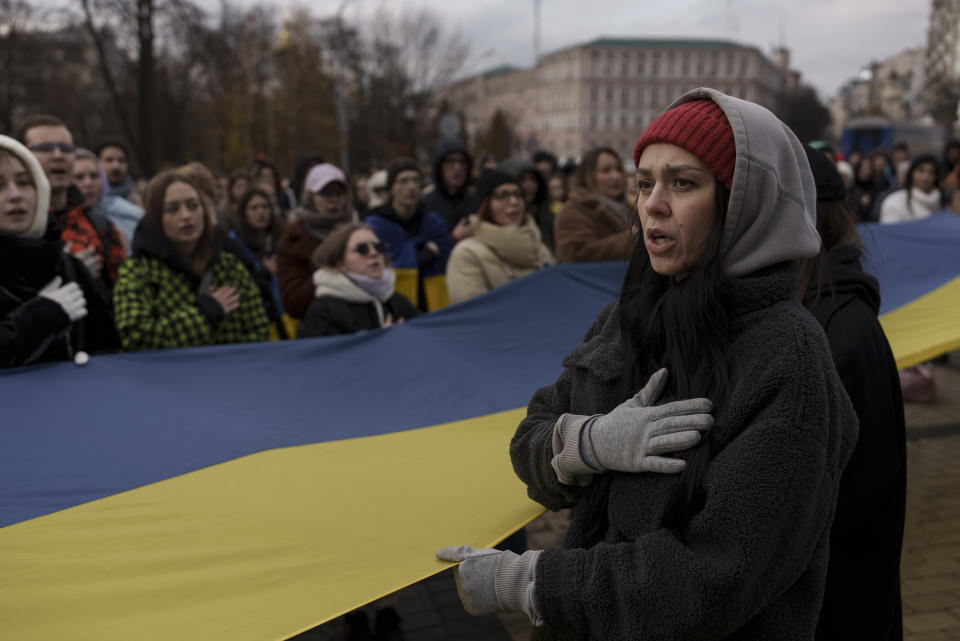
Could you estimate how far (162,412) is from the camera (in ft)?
10.4

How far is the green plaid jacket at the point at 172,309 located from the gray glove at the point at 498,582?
2472 mm

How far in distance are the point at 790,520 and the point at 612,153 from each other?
16.9 ft

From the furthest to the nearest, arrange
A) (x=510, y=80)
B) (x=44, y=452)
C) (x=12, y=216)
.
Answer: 1. (x=510, y=80)
2. (x=12, y=216)
3. (x=44, y=452)

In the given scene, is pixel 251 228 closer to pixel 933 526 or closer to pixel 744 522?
pixel 933 526

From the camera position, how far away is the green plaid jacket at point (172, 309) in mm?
3801

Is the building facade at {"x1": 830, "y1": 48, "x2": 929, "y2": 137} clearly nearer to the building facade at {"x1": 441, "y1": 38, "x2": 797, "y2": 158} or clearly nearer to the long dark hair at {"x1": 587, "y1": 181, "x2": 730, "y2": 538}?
the building facade at {"x1": 441, "y1": 38, "x2": 797, "y2": 158}

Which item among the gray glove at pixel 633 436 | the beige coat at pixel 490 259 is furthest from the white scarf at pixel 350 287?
the gray glove at pixel 633 436

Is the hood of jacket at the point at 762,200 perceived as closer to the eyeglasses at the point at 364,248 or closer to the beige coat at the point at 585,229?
the eyeglasses at the point at 364,248

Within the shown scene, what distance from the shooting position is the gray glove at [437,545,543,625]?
5.34 ft

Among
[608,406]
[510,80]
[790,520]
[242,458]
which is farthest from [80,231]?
[510,80]

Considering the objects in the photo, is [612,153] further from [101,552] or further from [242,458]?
[101,552]

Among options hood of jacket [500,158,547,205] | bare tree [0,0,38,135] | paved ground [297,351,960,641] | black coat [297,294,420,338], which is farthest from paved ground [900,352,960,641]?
bare tree [0,0,38,135]

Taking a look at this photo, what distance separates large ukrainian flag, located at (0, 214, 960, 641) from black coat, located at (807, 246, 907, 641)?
782mm

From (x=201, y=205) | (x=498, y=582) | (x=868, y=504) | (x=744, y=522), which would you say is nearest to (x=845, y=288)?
(x=868, y=504)
